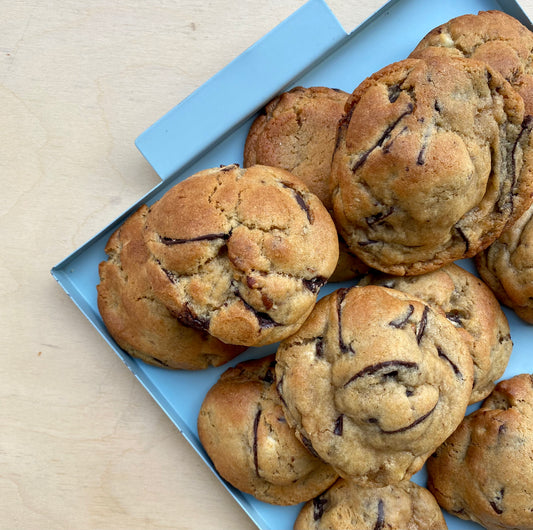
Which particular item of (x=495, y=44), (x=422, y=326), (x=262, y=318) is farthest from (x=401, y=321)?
(x=495, y=44)

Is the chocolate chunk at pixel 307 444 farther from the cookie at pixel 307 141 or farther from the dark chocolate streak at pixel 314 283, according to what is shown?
the cookie at pixel 307 141

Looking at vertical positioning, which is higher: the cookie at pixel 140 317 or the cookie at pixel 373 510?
the cookie at pixel 140 317

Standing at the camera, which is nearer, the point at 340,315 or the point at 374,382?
the point at 374,382

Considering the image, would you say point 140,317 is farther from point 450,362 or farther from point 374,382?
point 450,362

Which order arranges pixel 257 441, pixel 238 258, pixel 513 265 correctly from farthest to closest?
Result: pixel 513 265 < pixel 257 441 < pixel 238 258

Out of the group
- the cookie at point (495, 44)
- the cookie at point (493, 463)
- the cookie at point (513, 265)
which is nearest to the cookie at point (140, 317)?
the cookie at point (493, 463)

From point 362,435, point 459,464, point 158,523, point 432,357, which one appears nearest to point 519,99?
point 432,357

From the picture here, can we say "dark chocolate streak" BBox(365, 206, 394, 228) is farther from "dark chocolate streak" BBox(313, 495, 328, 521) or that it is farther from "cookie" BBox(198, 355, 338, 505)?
"dark chocolate streak" BBox(313, 495, 328, 521)

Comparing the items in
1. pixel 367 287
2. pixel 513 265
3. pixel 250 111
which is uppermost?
pixel 250 111
